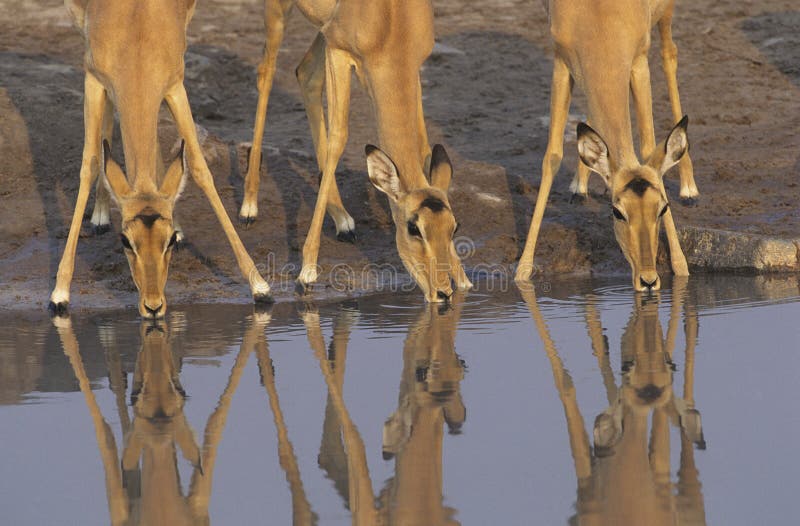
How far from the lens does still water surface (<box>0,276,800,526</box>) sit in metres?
5.95

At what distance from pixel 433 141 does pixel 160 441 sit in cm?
965

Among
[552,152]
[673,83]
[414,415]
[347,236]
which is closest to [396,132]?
[552,152]

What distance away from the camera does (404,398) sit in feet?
25.1

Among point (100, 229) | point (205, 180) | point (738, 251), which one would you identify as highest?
point (205, 180)

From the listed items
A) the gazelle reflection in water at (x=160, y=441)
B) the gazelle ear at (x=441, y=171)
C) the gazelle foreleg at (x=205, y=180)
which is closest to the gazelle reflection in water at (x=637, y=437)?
the gazelle reflection in water at (x=160, y=441)

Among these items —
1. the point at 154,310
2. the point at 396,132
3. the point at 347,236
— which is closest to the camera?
the point at 154,310

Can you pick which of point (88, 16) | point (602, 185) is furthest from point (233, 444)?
point (602, 185)

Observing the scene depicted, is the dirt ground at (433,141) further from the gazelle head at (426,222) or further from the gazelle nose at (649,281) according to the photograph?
the gazelle nose at (649,281)

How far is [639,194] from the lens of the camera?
10.9 meters

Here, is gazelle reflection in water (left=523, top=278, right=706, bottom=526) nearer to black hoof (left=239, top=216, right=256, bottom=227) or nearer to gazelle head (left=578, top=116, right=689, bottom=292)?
gazelle head (left=578, top=116, right=689, bottom=292)

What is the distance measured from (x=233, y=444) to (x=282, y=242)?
6.40 meters

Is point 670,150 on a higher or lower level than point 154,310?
higher

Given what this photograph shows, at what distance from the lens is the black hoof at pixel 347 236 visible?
13.2 meters

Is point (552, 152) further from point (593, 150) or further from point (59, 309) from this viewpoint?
point (59, 309)
